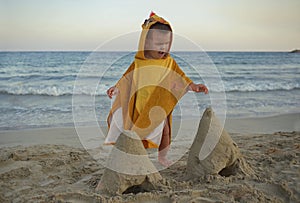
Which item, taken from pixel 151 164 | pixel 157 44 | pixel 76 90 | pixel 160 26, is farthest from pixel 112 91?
pixel 76 90

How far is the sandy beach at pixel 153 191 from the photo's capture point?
2.70 metres

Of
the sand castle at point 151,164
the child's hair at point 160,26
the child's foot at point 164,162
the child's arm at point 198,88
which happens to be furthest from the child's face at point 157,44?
the child's foot at point 164,162

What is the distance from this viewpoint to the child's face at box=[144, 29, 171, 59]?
3.43 meters

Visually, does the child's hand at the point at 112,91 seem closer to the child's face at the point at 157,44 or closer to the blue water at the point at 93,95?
the child's face at the point at 157,44

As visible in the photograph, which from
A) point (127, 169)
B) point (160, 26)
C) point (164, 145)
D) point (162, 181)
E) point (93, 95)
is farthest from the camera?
point (93, 95)

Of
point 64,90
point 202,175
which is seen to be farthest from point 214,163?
point 64,90

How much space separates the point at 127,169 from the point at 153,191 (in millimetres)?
287

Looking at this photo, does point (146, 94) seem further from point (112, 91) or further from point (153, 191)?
point (153, 191)

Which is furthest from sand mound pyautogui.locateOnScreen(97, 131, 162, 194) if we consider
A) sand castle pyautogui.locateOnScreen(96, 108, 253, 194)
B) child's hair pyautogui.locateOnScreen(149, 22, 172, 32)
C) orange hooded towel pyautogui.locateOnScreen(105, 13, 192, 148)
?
child's hair pyautogui.locateOnScreen(149, 22, 172, 32)

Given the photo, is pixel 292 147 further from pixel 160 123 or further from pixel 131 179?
pixel 131 179

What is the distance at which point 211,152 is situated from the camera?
9.72 ft

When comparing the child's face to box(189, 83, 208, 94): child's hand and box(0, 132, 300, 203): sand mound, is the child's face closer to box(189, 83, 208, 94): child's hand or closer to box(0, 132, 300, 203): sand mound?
box(189, 83, 208, 94): child's hand

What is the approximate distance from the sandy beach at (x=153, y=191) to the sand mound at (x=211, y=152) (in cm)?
9

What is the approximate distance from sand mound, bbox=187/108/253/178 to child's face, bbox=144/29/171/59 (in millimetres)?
856
